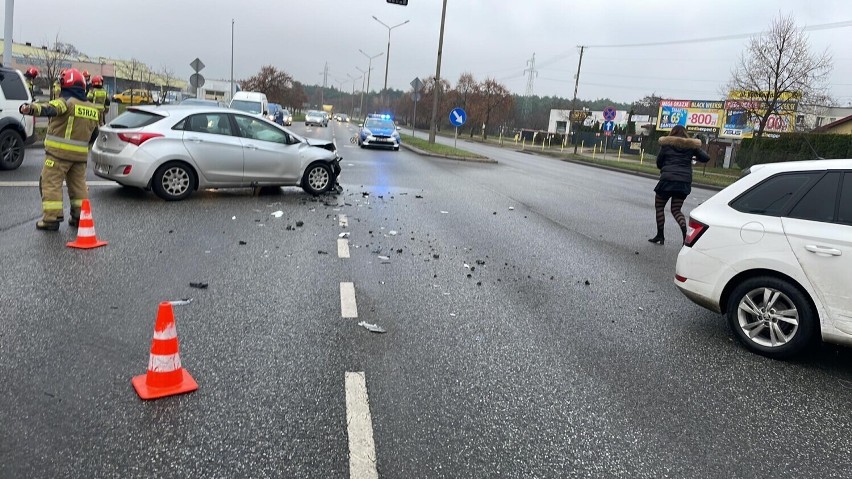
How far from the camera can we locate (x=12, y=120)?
12750mm

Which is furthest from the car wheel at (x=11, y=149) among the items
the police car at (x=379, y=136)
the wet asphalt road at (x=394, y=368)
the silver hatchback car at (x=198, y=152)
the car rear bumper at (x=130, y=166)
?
the police car at (x=379, y=136)

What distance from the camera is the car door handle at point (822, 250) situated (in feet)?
15.1

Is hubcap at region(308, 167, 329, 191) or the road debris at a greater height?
hubcap at region(308, 167, 329, 191)

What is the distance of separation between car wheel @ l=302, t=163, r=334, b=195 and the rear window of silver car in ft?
9.42

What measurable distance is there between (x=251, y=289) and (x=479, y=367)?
100 inches

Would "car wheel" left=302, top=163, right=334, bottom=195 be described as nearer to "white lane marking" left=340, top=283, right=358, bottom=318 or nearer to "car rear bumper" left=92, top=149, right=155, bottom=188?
"car rear bumper" left=92, top=149, right=155, bottom=188

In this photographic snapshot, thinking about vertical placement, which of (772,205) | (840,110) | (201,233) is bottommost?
(201,233)

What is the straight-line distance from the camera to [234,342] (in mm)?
→ 4629

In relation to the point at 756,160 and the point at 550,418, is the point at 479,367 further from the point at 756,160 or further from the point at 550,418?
the point at 756,160

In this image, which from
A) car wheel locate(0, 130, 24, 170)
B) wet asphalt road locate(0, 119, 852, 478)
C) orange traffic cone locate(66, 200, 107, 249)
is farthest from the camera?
car wheel locate(0, 130, 24, 170)

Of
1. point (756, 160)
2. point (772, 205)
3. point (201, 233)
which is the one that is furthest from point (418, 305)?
point (756, 160)

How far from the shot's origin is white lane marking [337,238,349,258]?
302 inches

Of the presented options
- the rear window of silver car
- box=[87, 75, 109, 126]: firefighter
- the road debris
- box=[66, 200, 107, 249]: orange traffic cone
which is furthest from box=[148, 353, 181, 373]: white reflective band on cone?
the rear window of silver car

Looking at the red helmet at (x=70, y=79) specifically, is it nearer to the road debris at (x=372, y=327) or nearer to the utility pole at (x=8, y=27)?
the road debris at (x=372, y=327)
